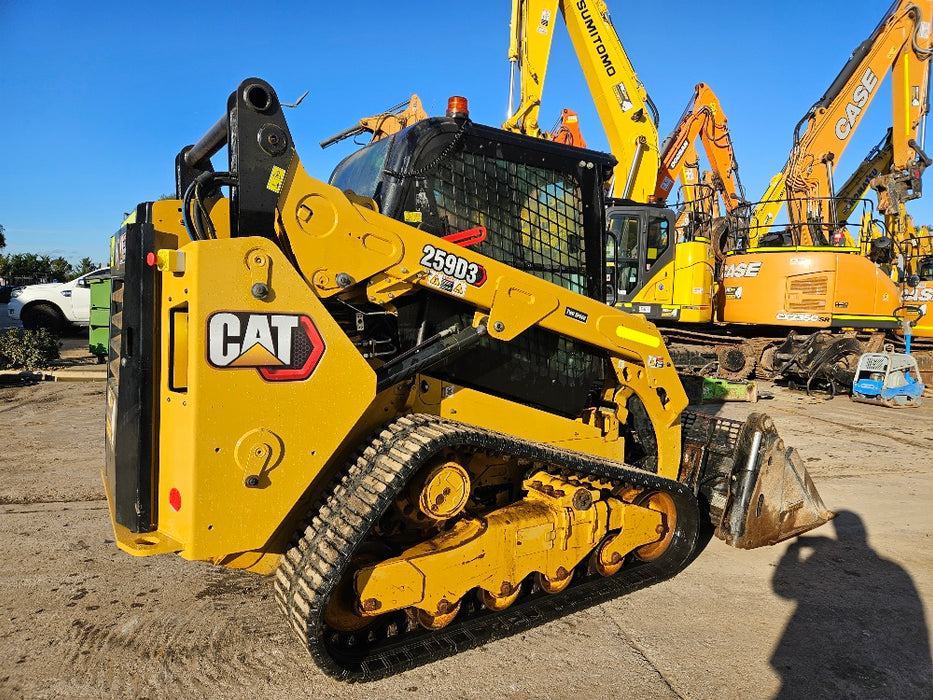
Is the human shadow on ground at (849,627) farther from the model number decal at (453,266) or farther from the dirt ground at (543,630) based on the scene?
the model number decal at (453,266)

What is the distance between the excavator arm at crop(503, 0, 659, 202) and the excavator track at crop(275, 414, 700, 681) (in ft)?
25.6

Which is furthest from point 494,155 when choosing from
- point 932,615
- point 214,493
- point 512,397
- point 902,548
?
point 902,548

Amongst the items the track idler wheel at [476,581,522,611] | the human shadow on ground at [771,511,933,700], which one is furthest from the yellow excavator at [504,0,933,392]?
the track idler wheel at [476,581,522,611]

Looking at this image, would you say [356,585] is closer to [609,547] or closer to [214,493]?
[214,493]

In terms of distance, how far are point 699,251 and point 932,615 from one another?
8740 mm

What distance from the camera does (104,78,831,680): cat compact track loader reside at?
8.06 feet

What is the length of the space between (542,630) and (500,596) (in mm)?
267

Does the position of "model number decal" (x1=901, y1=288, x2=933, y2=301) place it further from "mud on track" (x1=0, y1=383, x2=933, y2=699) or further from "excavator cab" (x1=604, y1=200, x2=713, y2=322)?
"mud on track" (x1=0, y1=383, x2=933, y2=699)

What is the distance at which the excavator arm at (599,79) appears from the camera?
10.2 metres

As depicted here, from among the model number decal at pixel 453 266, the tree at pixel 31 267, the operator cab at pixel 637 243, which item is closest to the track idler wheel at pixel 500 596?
the model number decal at pixel 453 266

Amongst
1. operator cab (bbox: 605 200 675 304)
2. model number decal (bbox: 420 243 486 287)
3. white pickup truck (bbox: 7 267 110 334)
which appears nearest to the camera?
model number decal (bbox: 420 243 486 287)

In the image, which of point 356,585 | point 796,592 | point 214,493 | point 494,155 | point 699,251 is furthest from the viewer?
point 699,251

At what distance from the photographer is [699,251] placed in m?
11.4

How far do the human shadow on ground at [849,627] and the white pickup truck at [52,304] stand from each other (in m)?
17.0
